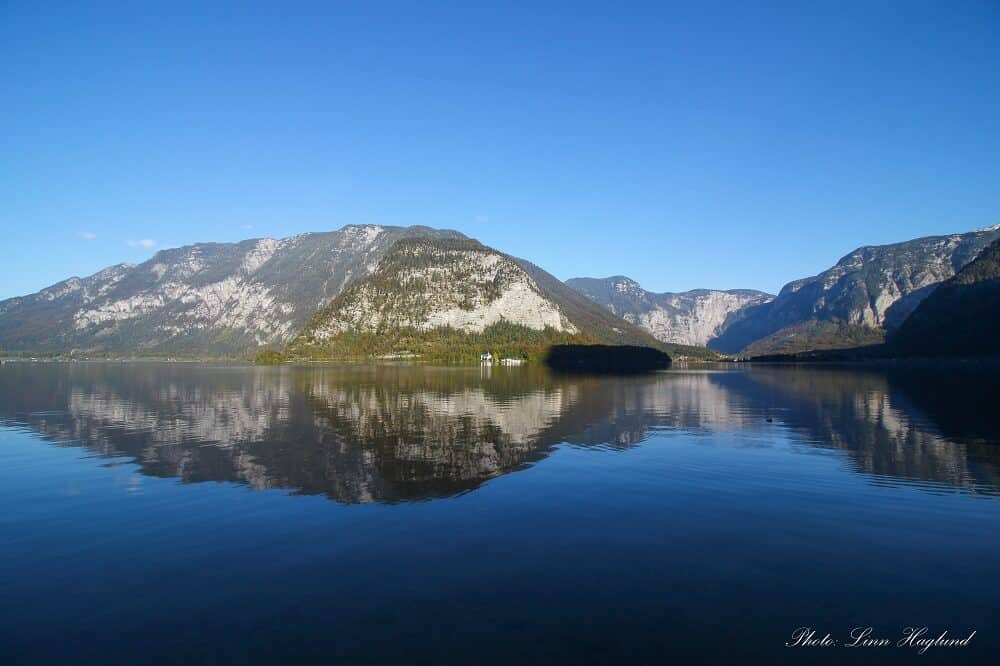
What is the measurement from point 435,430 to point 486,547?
26.5 meters

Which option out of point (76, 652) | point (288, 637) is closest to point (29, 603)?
point (76, 652)

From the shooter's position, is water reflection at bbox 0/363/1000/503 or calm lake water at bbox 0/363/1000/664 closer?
calm lake water at bbox 0/363/1000/664

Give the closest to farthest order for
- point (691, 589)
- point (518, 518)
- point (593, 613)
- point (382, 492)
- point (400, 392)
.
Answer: point (593, 613)
point (691, 589)
point (518, 518)
point (382, 492)
point (400, 392)

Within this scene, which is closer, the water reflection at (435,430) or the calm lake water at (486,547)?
the calm lake water at (486,547)

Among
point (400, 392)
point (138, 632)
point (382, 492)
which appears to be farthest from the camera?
point (400, 392)

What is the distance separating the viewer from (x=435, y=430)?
45.7 m

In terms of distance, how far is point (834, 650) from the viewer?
13.5 m

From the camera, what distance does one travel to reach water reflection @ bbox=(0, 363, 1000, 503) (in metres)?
30.8

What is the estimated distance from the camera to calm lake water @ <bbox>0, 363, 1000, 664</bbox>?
13.7 m

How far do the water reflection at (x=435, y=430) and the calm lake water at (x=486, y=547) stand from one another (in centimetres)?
40

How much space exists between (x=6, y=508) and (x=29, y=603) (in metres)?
12.2

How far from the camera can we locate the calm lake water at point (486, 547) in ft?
45.0

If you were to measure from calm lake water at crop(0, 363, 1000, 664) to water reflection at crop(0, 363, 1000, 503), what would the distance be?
1.32 ft

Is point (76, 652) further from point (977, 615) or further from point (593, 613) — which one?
point (977, 615)
